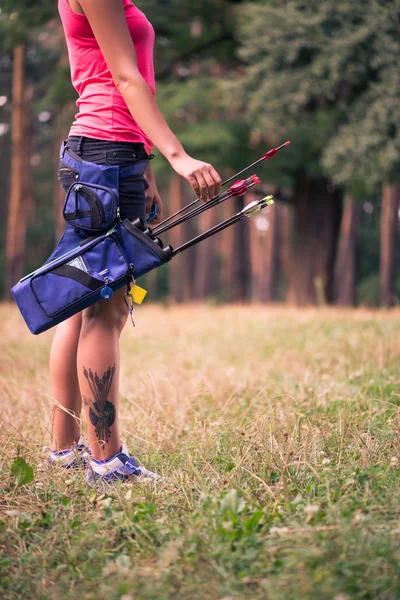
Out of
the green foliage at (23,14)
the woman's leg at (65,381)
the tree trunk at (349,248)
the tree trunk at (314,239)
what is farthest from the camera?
the tree trunk at (349,248)

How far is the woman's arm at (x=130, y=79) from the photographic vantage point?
2.12 metres

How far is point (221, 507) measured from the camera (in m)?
1.88

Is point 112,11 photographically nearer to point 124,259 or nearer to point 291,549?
point 124,259

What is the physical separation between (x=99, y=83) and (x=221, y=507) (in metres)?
1.52

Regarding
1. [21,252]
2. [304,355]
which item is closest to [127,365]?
[304,355]

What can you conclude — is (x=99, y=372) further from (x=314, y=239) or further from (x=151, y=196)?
(x=314, y=239)

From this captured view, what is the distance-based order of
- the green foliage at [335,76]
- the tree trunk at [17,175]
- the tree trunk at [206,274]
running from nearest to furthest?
the green foliage at [335,76] → the tree trunk at [17,175] → the tree trunk at [206,274]

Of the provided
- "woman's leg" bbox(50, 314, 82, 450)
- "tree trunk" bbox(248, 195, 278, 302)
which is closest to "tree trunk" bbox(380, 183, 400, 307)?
"tree trunk" bbox(248, 195, 278, 302)

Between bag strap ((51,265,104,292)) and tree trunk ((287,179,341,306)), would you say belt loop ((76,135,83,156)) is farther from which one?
tree trunk ((287,179,341,306))

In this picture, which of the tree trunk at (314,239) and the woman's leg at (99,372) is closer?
the woman's leg at (99,372)

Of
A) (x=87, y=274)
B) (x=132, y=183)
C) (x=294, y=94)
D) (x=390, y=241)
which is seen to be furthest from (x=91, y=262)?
(x=390, y=241)

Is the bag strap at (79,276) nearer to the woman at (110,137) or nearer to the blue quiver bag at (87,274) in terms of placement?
the blue quiver bag at (87,274)

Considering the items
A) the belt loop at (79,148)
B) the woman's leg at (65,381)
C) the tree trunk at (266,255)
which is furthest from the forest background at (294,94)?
the tree trunk at (266,255)

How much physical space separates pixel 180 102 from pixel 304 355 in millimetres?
6454
